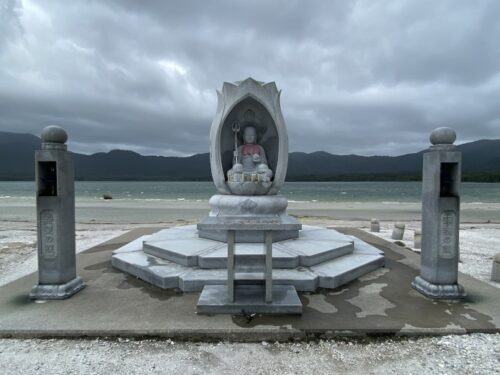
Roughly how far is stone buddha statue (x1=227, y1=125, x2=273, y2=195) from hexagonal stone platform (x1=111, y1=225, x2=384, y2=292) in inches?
56.6

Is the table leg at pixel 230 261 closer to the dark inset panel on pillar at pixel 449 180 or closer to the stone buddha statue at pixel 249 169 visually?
the stone buddha statue at pixel 249 169

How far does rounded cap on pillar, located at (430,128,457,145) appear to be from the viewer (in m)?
4.56

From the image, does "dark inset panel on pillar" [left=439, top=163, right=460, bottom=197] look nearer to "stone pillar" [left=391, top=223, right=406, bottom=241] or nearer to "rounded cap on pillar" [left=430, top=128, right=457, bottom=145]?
"rounded cap on pillar" [left=430, top=128, right=457, bottom=145]

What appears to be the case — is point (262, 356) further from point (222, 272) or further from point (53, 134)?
point (53, 134)

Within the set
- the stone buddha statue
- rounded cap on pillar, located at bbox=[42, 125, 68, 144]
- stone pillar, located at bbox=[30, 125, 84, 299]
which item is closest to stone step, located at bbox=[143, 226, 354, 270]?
the stone buddha statue

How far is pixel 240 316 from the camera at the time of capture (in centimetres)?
392

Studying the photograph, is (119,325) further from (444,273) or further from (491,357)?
(444,273)

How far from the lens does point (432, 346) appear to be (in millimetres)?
3371

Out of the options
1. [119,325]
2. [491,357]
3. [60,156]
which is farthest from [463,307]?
[60,156]

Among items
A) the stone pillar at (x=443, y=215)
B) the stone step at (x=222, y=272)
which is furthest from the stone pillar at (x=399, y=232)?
the stone pillar at (x=443, y=215)

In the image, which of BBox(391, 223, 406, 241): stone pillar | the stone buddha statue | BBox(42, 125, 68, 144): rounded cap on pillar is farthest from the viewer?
BBox(391, 223, 406, 241): stone pillar

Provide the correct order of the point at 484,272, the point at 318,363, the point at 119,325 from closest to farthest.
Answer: the point at 318,363 < the point at 119,325 < the point at 484,272

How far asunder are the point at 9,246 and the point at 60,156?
6.39 metres

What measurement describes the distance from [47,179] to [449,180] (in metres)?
6.46
